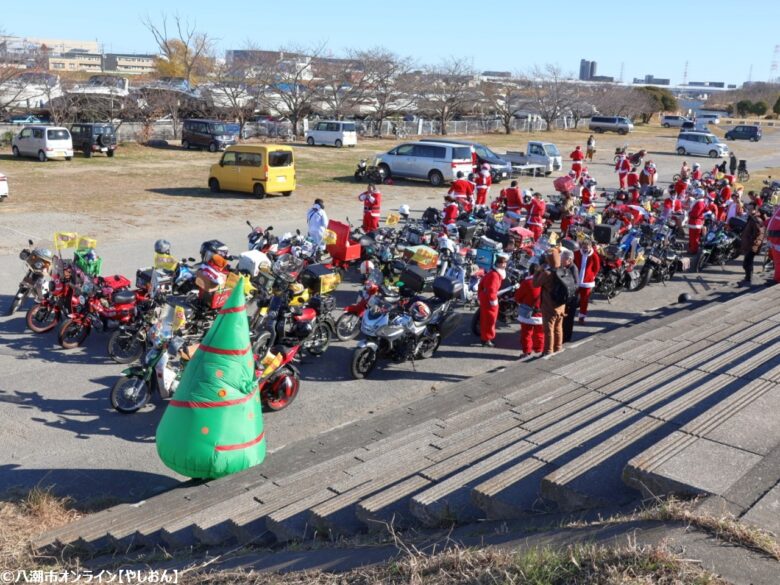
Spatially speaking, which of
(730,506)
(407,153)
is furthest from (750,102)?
(730,506)

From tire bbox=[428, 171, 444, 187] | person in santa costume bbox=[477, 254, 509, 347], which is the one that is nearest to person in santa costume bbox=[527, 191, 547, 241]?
person in santa costume bbox=[477, 254, 509, 347]

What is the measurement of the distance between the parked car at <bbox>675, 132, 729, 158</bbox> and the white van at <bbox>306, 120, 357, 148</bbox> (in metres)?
21.6

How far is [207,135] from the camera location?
36750 mm

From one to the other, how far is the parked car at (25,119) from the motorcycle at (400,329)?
3562 centimetres

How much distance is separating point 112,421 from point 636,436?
566cm

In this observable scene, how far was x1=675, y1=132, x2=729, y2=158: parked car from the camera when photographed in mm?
46119

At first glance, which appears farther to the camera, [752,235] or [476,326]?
[752,235]

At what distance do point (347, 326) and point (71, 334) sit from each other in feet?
12.9

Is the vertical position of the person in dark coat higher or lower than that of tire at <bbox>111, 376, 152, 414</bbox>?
higher

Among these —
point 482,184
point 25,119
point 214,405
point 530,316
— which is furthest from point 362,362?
point 25,119

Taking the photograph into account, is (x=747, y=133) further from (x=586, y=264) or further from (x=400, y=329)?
(x=400, y=329)

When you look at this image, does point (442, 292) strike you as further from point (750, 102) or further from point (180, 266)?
point (750, 102)

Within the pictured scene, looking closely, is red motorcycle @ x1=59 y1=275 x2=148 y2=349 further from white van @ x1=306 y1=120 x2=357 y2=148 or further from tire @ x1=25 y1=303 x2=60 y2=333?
white van @ x1=306 y1=120 x2=357 y2=148

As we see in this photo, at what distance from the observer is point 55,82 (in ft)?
130
